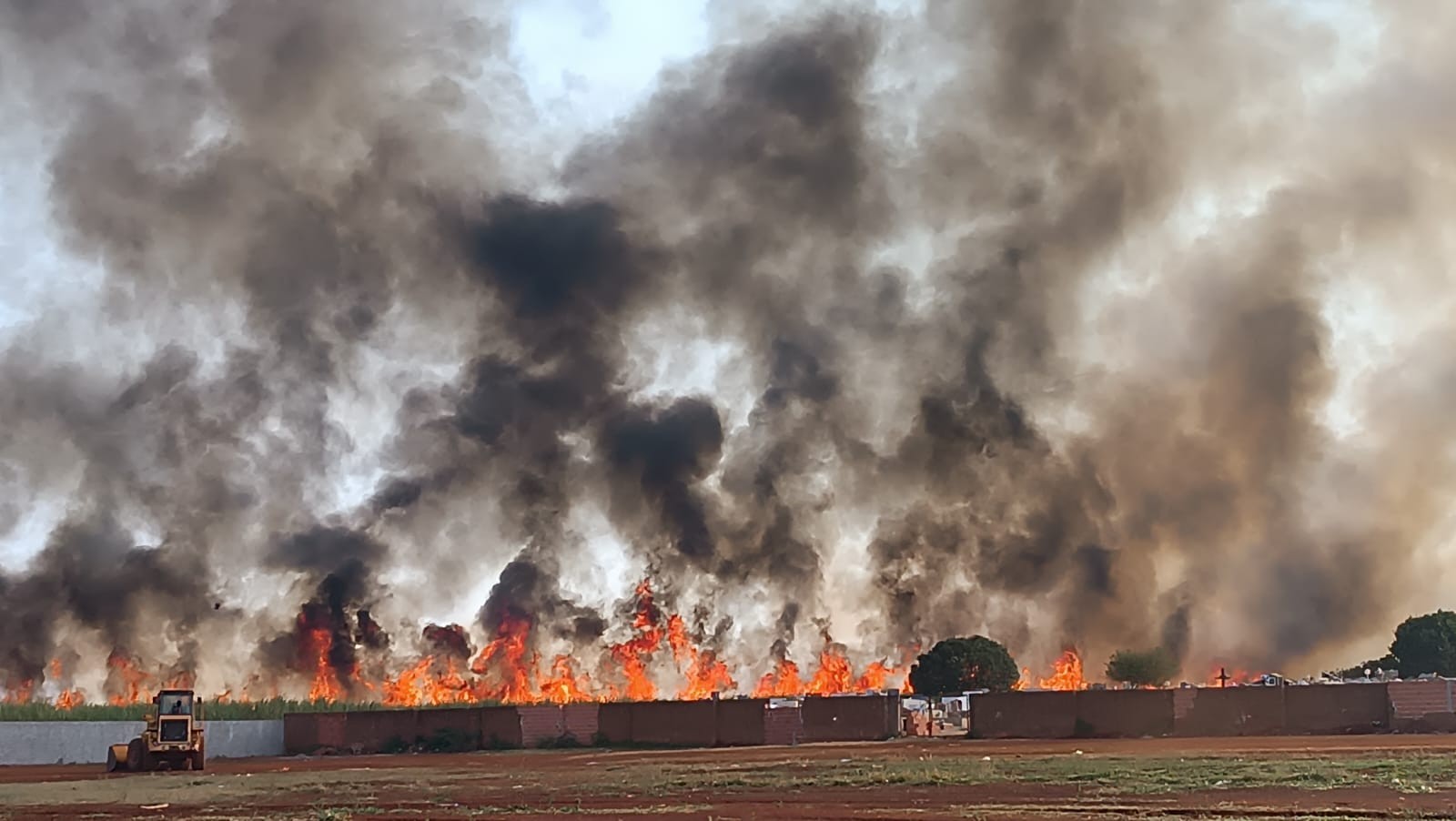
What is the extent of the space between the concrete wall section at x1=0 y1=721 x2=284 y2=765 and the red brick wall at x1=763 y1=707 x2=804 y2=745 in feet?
85.2

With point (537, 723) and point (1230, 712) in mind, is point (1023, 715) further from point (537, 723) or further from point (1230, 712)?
point (537, 723)

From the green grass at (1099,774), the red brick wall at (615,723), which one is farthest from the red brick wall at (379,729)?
the green grass at (1099,774)

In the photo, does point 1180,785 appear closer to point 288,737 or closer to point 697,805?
point 697,805

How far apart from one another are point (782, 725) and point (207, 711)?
3435cm

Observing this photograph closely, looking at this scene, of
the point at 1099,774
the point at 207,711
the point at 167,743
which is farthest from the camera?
the point at 207,711

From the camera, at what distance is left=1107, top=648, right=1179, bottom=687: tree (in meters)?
95.1

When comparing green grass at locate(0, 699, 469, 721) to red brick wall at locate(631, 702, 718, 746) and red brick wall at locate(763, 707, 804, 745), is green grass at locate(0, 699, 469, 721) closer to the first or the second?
red brick wall at locate(631, 702, 718, 746)

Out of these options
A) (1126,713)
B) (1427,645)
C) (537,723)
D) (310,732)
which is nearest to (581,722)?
(537,723)

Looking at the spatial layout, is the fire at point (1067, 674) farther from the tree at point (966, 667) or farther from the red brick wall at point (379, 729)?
the red brick wall at point (379, 729)

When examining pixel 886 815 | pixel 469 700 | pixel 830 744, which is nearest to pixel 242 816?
pixel 886 815

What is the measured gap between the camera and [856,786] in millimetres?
32781

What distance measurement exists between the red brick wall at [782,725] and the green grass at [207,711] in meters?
25.8

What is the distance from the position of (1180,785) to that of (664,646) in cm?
6586

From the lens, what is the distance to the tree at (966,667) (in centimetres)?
9312
